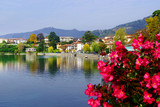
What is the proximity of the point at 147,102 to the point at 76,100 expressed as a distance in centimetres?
1726

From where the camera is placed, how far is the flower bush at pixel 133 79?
15.8 ft

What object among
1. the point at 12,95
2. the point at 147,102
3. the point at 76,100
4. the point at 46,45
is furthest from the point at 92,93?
the point at 46,45

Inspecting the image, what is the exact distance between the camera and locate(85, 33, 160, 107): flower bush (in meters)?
4.82

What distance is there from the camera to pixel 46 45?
18575cm

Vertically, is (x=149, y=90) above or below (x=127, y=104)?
above

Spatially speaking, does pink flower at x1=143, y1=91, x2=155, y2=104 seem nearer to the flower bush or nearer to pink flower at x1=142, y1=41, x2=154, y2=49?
the flower bush

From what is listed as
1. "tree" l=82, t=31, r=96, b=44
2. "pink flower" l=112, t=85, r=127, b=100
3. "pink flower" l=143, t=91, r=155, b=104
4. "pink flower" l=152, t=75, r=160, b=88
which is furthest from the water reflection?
"tree" l=82, t=31, r=96, b=44

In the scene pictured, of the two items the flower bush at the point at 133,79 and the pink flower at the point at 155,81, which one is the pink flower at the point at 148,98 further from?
the pink flower at the point at 155,81

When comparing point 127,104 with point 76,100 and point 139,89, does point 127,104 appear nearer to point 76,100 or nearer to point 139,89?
point 139,89

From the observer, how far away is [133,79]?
5.02 m

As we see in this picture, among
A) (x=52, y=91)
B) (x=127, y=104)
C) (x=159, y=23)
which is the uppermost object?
(x=159, y=23)

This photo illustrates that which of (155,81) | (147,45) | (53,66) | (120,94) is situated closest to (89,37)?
(53,66)

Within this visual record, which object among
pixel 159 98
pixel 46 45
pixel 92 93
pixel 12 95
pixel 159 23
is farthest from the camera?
pixel 46 45

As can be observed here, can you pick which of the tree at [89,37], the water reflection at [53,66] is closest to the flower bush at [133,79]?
the water reflection at [53,66]
